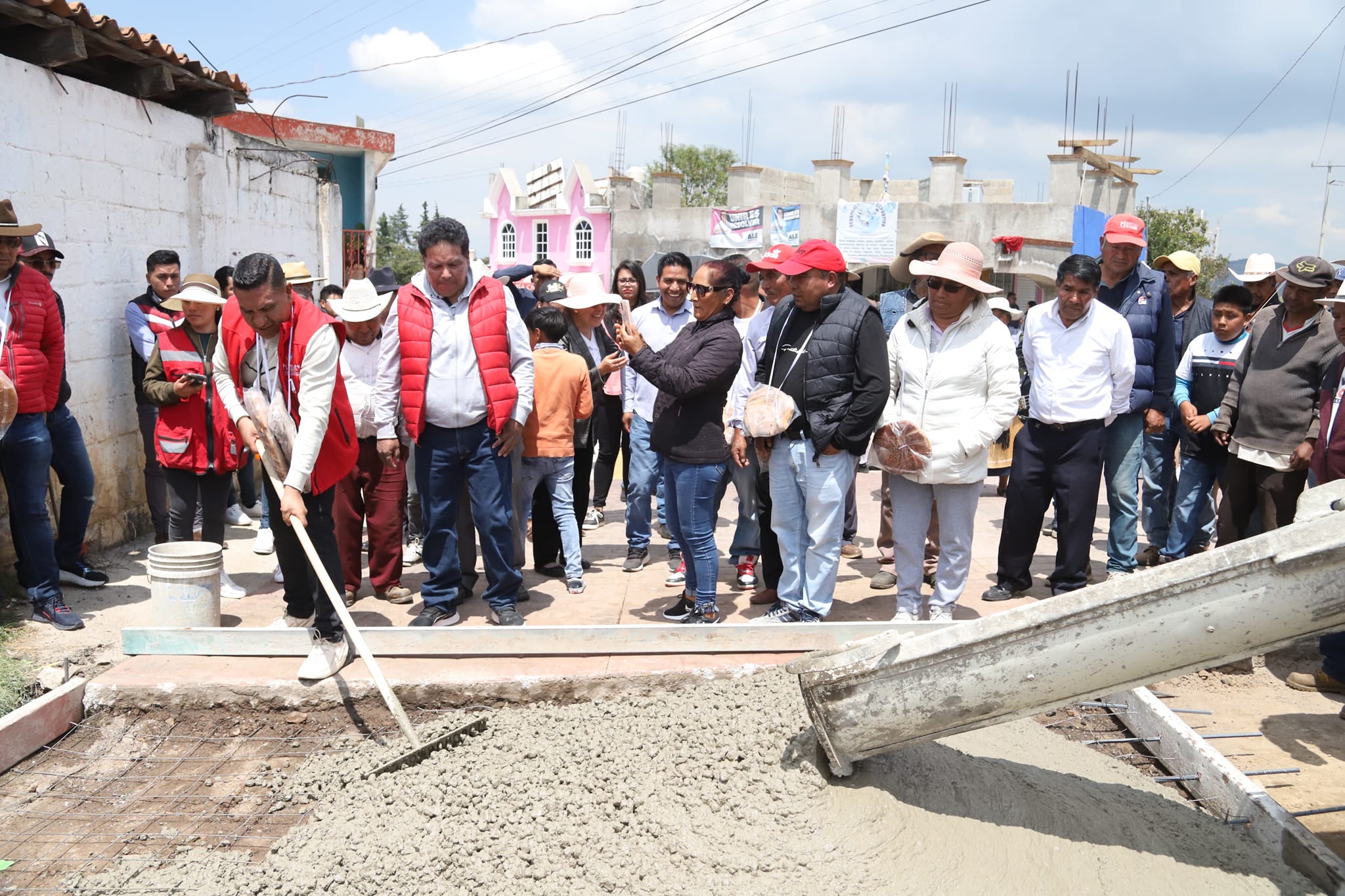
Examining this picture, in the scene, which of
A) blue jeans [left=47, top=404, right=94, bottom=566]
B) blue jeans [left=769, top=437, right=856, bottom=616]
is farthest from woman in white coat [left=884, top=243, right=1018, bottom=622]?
blue jeans [left=47, top=404, right=94, bottom=566]

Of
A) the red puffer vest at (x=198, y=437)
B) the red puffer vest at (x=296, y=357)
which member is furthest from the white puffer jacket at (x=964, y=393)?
the red puffer vest at (x=198, y=437)

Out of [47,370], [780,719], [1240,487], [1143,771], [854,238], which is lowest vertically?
[1143,771]

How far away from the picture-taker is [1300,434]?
5.00 m

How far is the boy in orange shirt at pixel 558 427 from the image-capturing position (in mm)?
5516

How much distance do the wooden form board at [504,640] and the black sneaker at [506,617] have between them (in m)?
0.36

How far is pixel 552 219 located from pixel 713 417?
3434 centimetres

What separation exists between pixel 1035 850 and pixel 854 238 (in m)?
24.3

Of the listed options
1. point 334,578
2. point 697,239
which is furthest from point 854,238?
point 334,578

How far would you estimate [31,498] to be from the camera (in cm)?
493

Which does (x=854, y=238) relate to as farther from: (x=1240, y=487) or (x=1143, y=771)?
(x=1143, y=771)

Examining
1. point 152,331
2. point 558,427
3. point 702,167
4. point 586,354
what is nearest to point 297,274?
point 152,331

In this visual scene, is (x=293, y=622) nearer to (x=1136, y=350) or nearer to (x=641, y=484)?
(x=641, y=484)

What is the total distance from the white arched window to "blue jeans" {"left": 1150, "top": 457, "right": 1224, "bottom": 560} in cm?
3101

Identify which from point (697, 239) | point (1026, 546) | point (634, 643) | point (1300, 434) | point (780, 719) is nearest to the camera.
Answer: point (780, 719)
